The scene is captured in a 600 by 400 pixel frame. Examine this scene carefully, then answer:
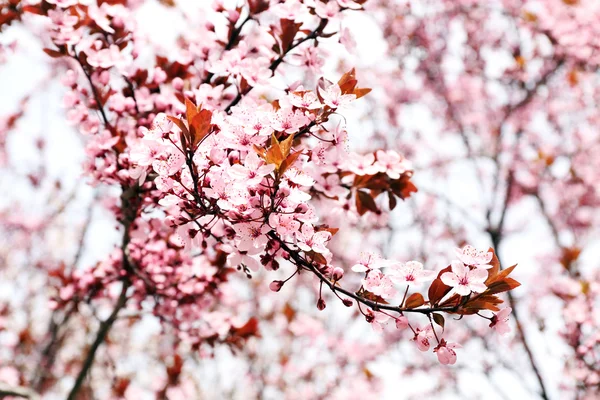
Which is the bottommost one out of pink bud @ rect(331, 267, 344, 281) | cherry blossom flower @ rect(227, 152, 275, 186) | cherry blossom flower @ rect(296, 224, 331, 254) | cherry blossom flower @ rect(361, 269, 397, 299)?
cherry blossom flower @ rect(361, 269, 397, 299)

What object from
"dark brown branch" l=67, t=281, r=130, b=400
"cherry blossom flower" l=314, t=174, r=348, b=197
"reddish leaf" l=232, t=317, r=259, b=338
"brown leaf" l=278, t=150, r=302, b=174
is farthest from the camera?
"reddish leaf" l=232, t=317, r=259, b=338

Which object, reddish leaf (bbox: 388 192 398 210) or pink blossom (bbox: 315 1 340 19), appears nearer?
pink blossom (bbox: 315 1 340 19)

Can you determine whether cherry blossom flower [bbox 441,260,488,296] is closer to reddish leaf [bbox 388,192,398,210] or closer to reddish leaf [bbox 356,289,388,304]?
reddish leaf [bbox 356,289,388,304]

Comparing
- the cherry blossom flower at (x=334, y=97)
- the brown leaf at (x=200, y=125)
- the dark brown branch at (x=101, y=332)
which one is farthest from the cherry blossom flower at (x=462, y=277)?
the dark brown branch at (x=101, y=332)

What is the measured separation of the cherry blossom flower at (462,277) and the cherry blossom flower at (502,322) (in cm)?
16

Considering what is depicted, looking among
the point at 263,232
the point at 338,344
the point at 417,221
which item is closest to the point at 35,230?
the point at 338,344

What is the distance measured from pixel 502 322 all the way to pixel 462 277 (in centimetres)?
23

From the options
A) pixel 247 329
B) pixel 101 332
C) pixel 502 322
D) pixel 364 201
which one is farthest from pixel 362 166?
pixel 101 332

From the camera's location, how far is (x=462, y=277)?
1.57 metres

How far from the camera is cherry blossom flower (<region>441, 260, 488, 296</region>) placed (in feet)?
5.08

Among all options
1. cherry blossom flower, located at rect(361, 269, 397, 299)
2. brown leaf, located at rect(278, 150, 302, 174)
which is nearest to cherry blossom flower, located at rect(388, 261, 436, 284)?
cherry blossom flower, located at rect(361, 269, 397, 299)

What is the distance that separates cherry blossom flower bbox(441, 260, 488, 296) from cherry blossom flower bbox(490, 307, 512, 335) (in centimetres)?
16

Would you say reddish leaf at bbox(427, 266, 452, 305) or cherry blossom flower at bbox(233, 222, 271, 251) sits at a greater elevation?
cherry blossom flower at bbox(233, 222, 271, 251)

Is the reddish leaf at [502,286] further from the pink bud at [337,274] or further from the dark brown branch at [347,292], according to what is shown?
the pink bud at [337,274]
